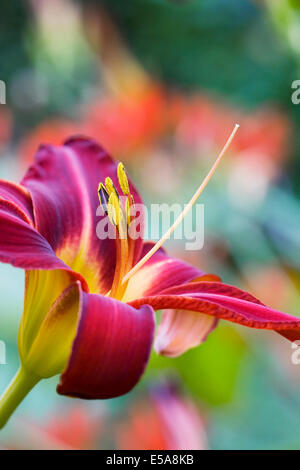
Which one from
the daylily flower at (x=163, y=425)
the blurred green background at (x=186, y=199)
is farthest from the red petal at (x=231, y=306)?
the blurred green background at (x=186, y=199)

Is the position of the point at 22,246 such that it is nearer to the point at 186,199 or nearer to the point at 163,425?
the point at 163,425

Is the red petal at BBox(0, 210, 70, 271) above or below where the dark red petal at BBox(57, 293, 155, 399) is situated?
above

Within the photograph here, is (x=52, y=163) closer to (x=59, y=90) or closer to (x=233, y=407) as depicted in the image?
(x=233, y=407)

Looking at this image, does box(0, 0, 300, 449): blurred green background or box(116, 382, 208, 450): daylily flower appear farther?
box(0, 0, 300, 449): blurred green background

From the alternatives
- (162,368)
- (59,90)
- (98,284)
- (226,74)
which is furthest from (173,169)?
(226,74)

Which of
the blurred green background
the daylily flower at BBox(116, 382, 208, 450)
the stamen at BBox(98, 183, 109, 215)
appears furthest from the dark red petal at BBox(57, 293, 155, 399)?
the blurred green background

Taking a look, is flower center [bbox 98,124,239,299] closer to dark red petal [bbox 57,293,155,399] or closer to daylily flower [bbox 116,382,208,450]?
dark red petal [bbox 57,293,155,399]

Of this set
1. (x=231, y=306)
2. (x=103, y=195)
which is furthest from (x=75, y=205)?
(x=231, y=306)

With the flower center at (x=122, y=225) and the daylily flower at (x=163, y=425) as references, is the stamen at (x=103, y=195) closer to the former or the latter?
the flower center at (x=122, y=225)
